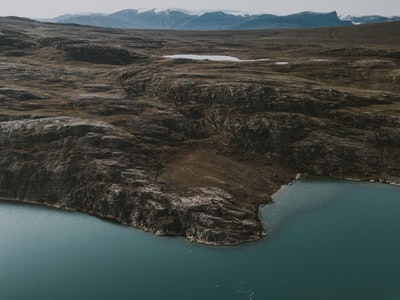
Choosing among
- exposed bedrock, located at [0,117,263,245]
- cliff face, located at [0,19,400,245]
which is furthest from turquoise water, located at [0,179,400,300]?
cliff face, located at [0,19,400,245]

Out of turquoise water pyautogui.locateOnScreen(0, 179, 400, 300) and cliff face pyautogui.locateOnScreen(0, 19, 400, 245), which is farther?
cliff face pyautogui.locateOnScreen(0, 19, 400, 245)

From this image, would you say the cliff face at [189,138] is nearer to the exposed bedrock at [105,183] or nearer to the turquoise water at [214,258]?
the exposed bedrock at [105,183]

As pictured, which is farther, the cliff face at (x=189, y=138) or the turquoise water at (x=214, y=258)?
the cliff face at (x=189, y=138)

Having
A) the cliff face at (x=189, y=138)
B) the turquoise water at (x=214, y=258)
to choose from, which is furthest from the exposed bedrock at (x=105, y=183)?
the turquoise water at (x=214, y=258)

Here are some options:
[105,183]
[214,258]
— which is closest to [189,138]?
[105,183]

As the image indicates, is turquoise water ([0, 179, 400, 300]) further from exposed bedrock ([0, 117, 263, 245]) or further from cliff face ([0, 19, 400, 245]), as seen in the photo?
cliff face ([0, 19, 400, 245])
